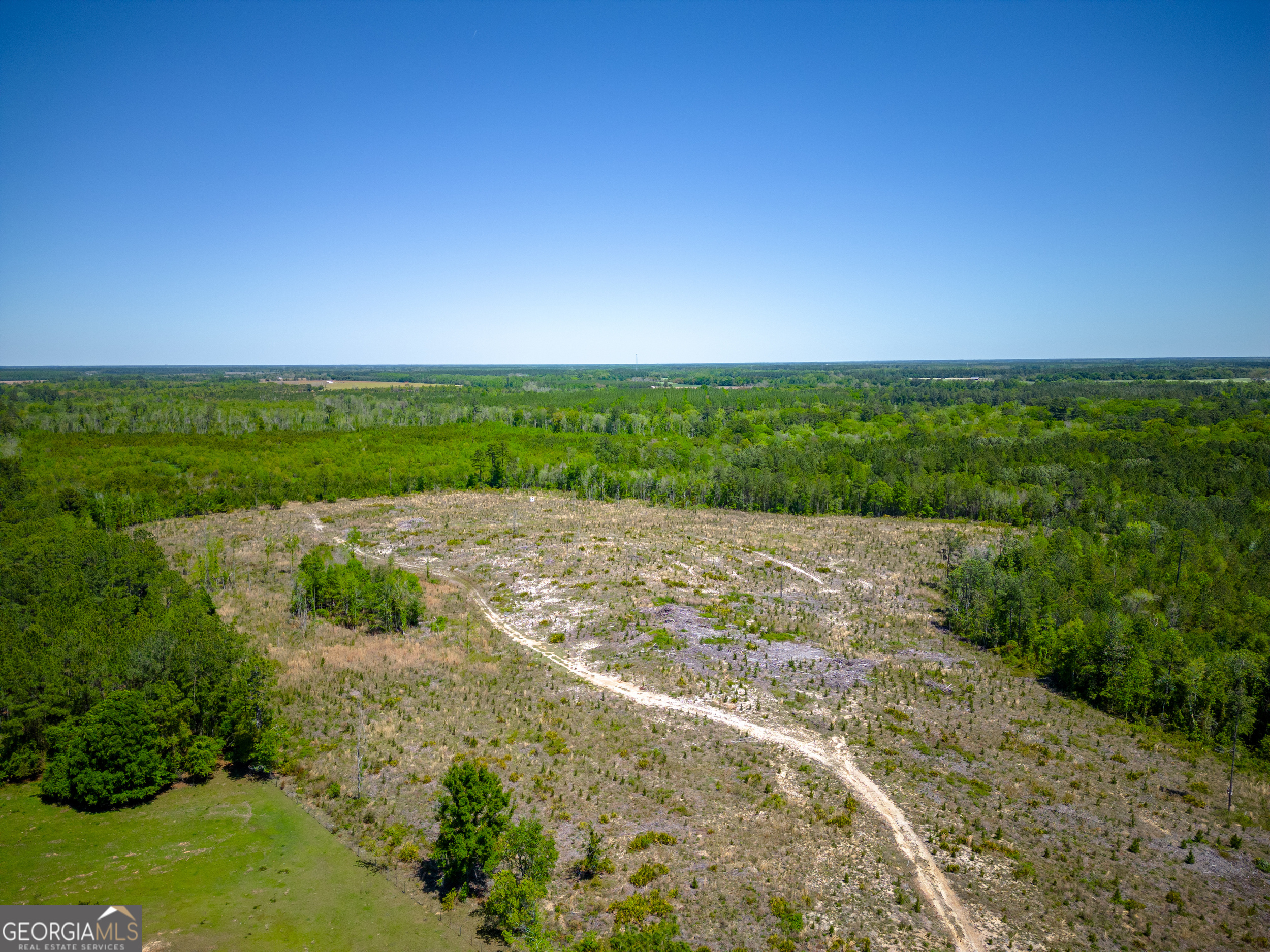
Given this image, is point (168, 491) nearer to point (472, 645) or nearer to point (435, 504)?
point (435, 504)

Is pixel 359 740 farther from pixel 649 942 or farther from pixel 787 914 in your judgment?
pixel 787 914

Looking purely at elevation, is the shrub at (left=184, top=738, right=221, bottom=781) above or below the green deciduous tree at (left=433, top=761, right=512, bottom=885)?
below

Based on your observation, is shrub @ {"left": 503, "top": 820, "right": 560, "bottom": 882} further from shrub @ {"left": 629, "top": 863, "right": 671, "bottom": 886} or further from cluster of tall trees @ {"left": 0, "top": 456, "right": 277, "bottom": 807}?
cluster of tall trees @ {"left": 0, "top": 456, "right": 277, "bottom": 807}

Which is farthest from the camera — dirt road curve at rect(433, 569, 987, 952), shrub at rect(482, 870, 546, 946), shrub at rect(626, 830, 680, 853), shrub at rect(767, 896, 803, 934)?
shrub at rect(626, 830, 680, 853)

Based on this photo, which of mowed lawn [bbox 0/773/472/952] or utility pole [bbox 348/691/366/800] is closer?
mowed lawn [bbox 0/773/472/952]

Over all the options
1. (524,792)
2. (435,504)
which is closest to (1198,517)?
(524,792)

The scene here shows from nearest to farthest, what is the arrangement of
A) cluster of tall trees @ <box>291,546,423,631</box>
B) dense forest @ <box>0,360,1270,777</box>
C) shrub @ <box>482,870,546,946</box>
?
shrub @ <box>482,870,546,946</box> < dense forest @ <box>0,360,1270,777</box> < cluster of tall trees @ <box>291,546,423,631</box>

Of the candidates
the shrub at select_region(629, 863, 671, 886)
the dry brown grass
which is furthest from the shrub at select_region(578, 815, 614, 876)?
the shrub at select_region(629, 863, 671, 886)

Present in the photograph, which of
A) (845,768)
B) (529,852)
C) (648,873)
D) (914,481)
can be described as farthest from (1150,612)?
(529,852)

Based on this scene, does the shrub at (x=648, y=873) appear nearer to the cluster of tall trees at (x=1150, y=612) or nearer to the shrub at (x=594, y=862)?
the shrub at (x=594, y=862)
